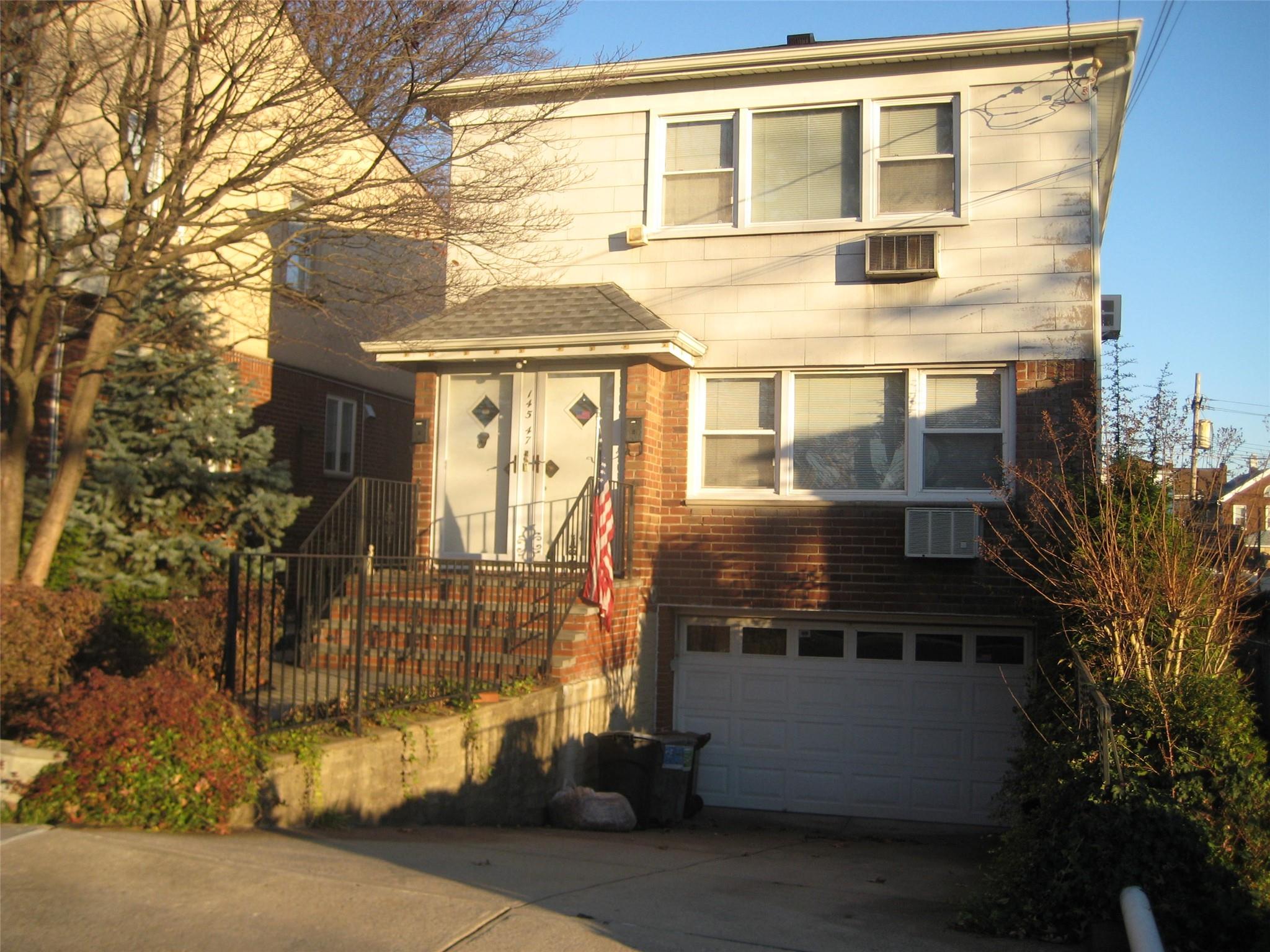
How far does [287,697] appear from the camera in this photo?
9.13 meters

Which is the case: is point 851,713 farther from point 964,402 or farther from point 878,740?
point 964,402

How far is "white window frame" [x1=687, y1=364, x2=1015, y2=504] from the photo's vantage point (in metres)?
11.6

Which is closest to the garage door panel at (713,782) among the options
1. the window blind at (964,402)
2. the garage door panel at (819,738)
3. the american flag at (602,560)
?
the garage door panel at (819,738)

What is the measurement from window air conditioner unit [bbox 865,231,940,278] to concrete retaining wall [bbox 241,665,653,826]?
4.84 meters

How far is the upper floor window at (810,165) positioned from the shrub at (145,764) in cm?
785

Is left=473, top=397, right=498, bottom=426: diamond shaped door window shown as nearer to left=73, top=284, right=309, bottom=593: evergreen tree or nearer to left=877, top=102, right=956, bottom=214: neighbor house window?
left=73, top=284, right=309, bottom=593: evergreen tree

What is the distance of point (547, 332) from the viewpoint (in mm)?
11961

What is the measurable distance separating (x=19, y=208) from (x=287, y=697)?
199 inches

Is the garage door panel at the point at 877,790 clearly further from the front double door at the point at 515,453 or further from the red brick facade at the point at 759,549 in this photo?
the front double door at the point at 515,453

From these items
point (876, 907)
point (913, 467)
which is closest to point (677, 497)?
point (913, 467)

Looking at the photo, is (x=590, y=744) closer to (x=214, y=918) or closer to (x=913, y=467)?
(x=913, y=467)

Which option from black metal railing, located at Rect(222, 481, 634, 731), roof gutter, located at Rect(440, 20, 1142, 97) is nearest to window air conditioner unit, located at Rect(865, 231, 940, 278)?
roof gutter, located at Rect(440, 20, 1142, 97)

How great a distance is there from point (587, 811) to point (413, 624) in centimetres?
210

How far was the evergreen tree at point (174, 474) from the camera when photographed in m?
12.0
